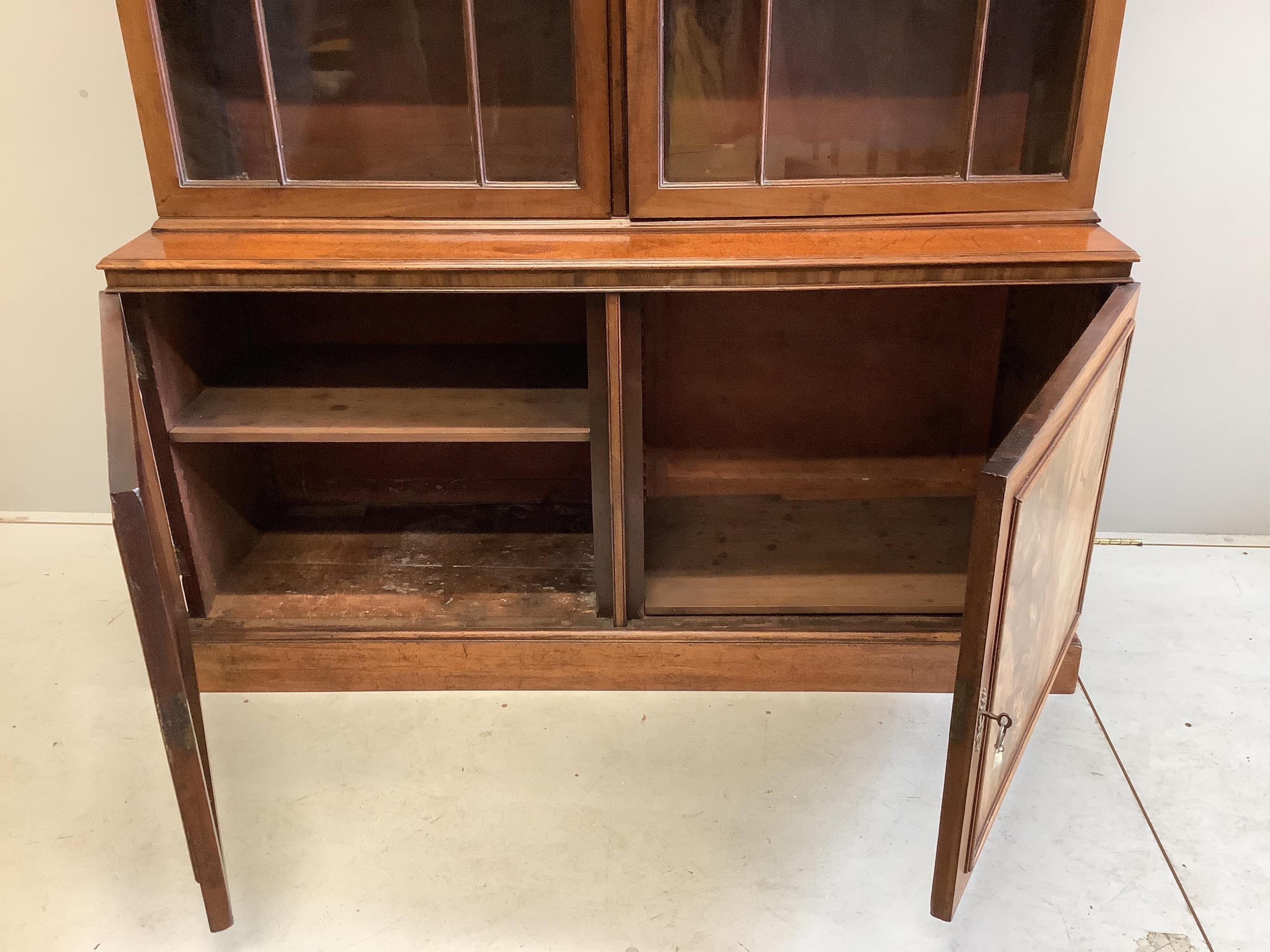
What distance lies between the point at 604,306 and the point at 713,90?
42 centimetres

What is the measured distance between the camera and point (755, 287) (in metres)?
1.43

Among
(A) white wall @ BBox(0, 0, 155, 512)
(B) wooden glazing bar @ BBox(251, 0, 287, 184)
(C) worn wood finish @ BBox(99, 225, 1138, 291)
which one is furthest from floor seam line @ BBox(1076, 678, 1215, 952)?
(A) white wall @ BBox(0, 0, 155, 512)

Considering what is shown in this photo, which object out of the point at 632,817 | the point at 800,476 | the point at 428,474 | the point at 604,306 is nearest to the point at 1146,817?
the point at 632,817

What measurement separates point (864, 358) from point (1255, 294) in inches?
31.1

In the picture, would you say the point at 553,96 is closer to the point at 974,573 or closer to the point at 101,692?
the point at 974,573

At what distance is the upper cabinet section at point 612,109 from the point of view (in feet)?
4.95

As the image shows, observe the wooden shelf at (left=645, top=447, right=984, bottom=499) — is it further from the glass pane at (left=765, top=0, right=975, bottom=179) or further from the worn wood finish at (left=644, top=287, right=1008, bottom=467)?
the glass pane at (left=765, top=0, right=975, bottom=179)

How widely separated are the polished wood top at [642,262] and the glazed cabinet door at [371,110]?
0.10m

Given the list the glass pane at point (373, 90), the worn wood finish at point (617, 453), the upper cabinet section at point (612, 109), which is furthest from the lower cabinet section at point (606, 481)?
the glass pane at point (373, 90)

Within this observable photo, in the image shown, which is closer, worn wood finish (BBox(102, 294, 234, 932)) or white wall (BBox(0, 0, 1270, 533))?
worn wood finish (BBox(102, 294, 234, 932))

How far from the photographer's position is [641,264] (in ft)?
4.62

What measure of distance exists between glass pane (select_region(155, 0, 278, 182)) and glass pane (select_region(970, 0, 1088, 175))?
46.7 inches

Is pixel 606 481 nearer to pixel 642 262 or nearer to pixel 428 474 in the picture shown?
pixel 642 262

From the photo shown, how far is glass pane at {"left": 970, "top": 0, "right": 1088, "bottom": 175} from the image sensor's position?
1.51 metres
